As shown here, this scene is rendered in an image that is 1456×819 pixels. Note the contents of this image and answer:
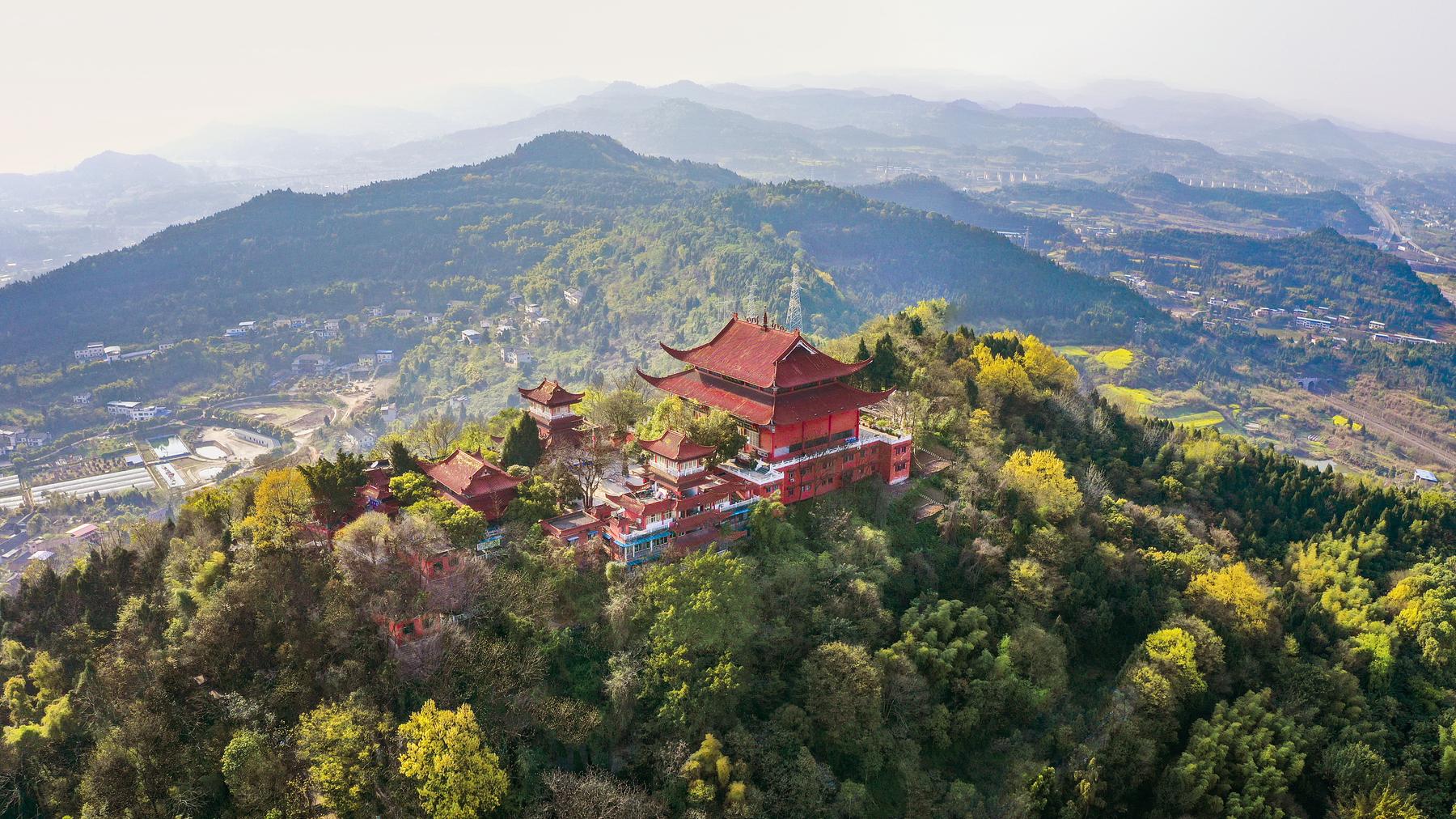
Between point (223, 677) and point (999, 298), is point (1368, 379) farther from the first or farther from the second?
point (223, 677)

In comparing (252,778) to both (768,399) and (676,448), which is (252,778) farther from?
(768,399)

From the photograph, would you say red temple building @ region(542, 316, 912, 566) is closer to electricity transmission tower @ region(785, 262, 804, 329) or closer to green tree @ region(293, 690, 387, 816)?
green tree @ region(293, 690, 387, 816)

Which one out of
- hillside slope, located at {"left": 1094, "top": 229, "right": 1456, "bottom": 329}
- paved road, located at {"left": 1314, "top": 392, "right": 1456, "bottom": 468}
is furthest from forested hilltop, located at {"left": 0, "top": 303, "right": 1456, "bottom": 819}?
hillside slope, located at {"left": 1094, "top": 229, "right": 1456, "bottom": 329}

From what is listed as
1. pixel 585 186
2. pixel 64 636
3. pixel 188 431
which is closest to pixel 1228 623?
pixel 64 636

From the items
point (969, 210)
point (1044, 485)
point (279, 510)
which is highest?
point (279, 510)

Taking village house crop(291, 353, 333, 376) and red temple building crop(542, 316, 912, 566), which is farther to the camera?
village house crop(291, 353, 333, 376)

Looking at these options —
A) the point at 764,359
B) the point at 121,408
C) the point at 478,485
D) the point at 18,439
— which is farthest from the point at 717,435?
the point at 18,439
